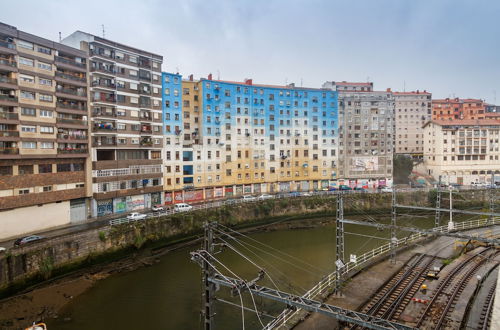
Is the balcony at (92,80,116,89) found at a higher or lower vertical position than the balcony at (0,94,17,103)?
higher

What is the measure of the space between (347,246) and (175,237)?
22819mm

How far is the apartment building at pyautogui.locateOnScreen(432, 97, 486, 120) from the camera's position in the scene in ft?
372

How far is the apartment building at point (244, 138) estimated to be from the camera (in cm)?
6132

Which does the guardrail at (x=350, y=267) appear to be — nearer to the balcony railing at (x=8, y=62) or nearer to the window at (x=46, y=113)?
the window at (x=46, y=113)

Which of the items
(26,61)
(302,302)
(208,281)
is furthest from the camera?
(26,61)

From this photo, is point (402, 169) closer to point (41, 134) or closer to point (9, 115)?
point (41, 134)

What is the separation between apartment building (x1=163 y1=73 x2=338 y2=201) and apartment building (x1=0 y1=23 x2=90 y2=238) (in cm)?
1577

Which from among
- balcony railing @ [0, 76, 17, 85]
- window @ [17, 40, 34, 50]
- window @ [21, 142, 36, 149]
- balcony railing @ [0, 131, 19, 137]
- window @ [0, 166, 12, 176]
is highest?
window @ [17, 40, 34, 50]

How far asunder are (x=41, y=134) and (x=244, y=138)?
36.3 metres

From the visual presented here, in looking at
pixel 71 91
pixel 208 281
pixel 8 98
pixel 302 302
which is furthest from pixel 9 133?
pixel 302 302

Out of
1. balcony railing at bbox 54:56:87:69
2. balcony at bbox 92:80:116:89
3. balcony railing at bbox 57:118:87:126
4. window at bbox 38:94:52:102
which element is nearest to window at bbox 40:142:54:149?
balcony railing at bbox 57:118:87:126

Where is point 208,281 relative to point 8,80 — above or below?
below

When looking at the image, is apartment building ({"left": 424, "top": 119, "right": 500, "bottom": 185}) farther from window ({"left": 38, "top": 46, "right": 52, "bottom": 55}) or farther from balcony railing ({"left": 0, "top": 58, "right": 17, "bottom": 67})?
balcony railing ({"left": 0, "top": 58, "right": 17, "bottom": 67})

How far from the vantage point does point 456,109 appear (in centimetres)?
11631
